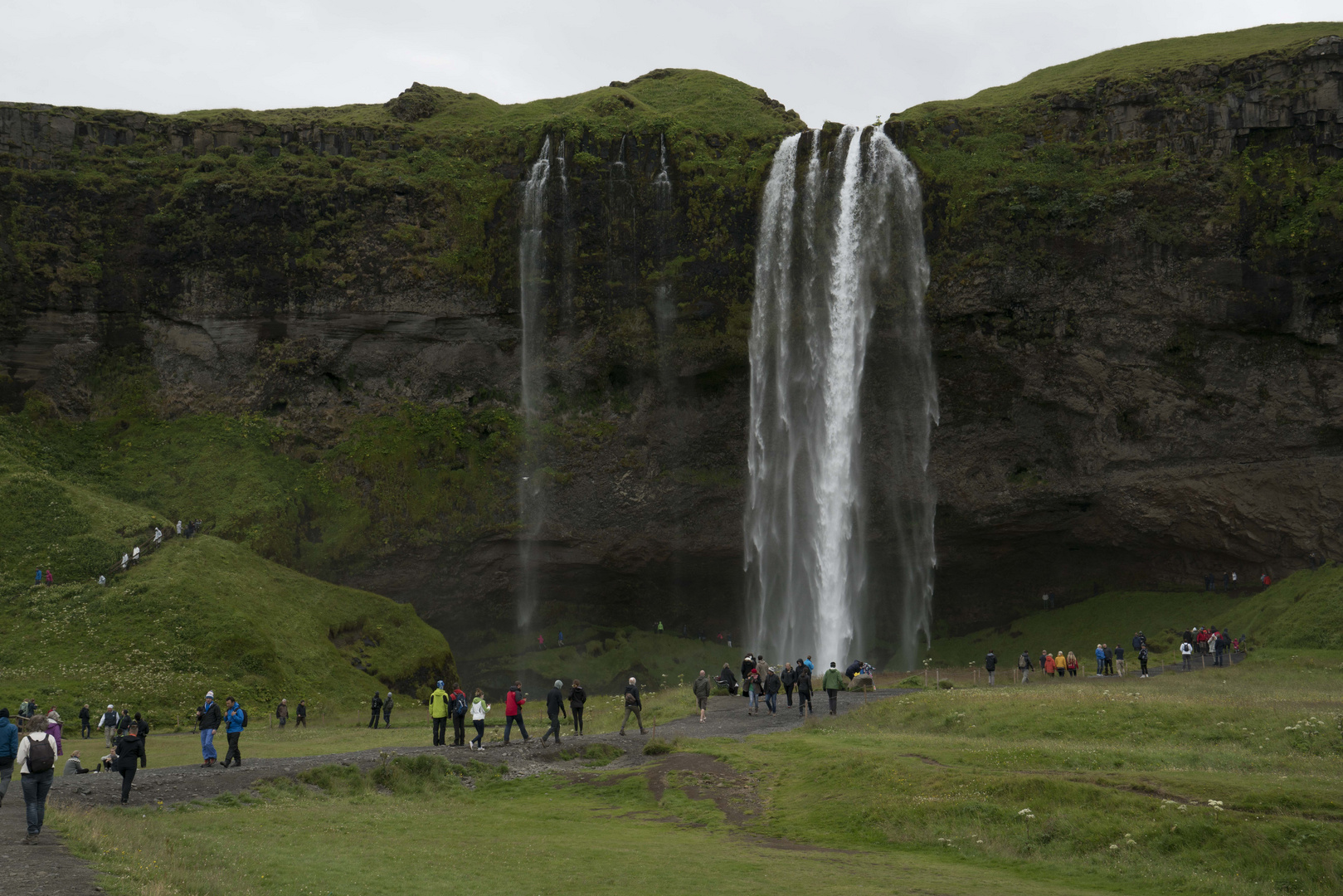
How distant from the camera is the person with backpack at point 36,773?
14758 mm

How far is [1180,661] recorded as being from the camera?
43.7 m

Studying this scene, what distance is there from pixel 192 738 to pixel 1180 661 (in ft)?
123

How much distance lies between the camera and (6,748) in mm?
16922

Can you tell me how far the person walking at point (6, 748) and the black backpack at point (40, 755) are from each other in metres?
1.67

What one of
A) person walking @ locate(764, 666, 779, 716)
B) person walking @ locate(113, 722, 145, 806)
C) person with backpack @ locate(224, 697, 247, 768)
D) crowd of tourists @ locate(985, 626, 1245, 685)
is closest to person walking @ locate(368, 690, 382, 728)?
person with backpack @ locate(224, 697, 247, 768)

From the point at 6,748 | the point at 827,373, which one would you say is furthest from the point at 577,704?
the point at 827,373

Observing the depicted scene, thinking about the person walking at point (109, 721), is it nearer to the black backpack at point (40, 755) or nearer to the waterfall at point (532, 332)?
the black backpack at point (40, 755)

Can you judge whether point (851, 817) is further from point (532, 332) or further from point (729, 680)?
point (532, 332)

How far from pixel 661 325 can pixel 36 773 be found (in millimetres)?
47136

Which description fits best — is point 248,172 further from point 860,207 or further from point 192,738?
point 192,738

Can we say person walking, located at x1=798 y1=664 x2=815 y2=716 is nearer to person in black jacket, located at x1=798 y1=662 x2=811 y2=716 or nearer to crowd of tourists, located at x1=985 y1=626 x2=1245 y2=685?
person in black jacket, located at x1=798 y1=662 x2=811 y2=716

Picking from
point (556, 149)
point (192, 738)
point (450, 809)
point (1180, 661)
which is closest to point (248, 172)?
point (556, 149)

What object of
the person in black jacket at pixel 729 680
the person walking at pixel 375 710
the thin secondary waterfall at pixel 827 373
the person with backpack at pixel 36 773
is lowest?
the person walking at pixel 375 710

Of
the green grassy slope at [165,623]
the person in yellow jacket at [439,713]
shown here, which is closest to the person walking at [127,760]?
the person in yellow jacket at [439,713]
